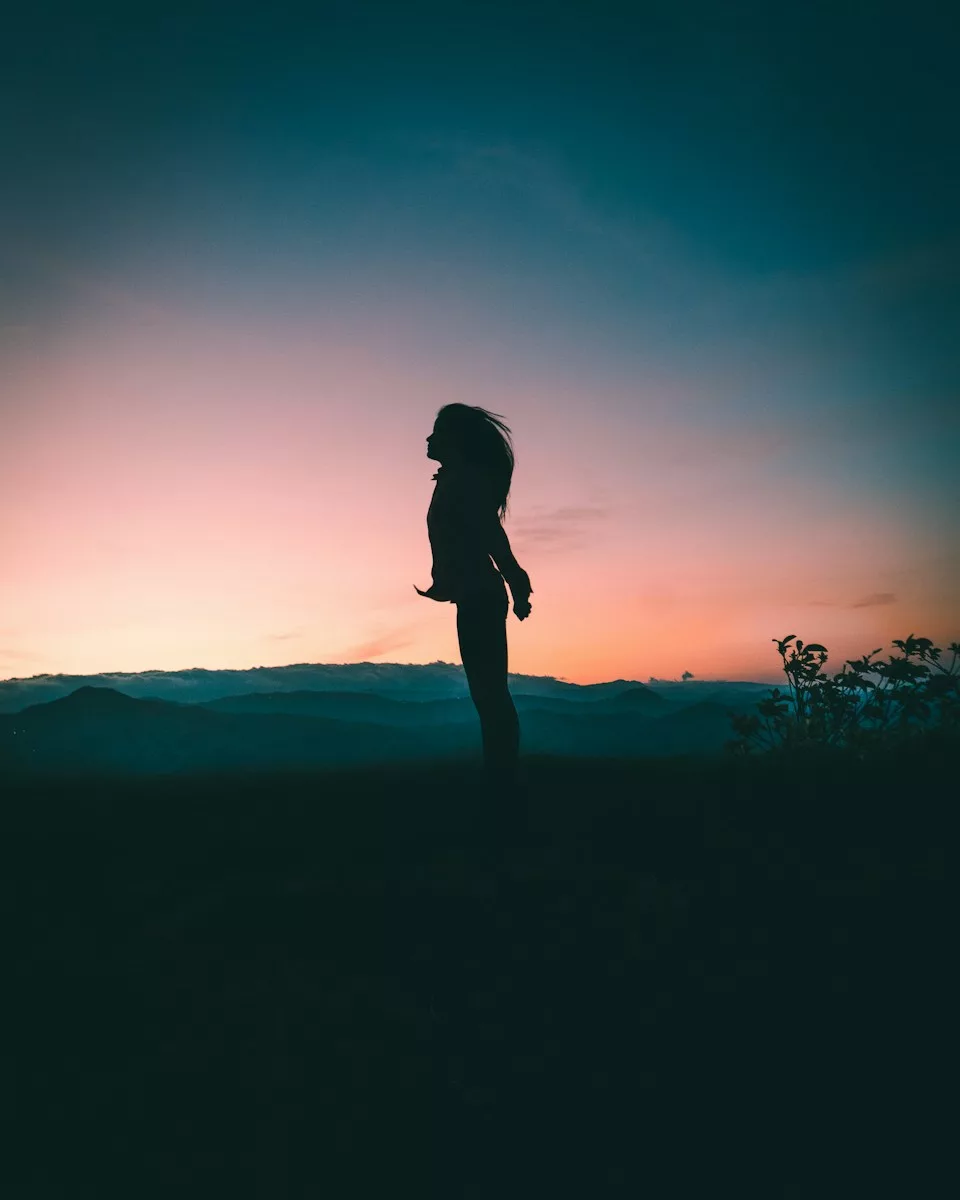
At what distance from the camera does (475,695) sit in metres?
4.57

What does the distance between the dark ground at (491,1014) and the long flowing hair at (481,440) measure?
8.39ft

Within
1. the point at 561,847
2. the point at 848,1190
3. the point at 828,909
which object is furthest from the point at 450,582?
the point at 848,1190

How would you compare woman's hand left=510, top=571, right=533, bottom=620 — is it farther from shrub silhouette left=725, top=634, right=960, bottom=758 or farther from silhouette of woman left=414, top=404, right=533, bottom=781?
shrub silhouette left=725, top=634, right=960, bottom=758

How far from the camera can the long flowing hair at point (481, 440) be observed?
4836 mm

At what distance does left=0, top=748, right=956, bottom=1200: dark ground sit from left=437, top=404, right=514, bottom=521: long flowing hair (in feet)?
8.39

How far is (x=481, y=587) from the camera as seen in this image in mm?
4508

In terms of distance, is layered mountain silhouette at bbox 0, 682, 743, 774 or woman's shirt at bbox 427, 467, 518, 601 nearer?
woman's shirt at bbox 427, 467, 518, 601

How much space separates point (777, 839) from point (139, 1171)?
11.0 feet

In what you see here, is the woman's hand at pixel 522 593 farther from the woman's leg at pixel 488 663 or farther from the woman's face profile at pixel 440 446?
the woman's face profile at pixel 440 446

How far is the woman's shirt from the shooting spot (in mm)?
4539

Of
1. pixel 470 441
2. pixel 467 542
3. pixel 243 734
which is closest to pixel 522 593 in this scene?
pixel 467 542

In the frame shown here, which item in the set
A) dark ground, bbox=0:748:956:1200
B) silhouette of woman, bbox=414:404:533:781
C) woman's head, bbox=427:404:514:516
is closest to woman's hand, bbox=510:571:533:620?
silhouette of woman, bbox=414:404:533:781

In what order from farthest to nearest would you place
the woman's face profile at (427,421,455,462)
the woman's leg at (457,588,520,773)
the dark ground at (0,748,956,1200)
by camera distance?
the woman's face profile at (427,421,455,462)
the woman's leg at (457,588,520,773)
the dark ground at (0,748,956,1200)

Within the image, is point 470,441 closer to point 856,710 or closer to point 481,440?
point 481,440
